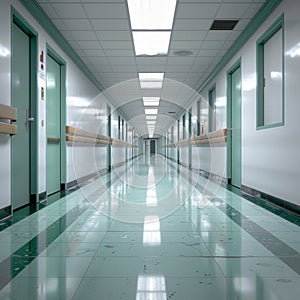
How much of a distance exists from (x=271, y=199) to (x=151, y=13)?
3159 mm

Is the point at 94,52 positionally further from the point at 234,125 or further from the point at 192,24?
the point at 234,125

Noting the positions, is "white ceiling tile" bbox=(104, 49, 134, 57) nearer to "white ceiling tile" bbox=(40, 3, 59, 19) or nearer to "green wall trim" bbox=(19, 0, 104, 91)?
"green wall trim" bbox=(19, 0, 104, 91)

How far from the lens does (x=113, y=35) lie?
5.56 m

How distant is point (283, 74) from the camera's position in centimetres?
407

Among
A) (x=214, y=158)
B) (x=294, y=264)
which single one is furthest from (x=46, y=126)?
(x=214, y=158)

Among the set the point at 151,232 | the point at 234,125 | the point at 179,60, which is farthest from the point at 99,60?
the point at 151,232

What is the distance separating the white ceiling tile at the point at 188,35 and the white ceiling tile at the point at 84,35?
1.40m

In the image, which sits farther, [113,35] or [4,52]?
[113,35]

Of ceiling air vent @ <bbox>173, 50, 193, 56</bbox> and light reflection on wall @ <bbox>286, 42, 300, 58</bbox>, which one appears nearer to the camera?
light reflection on wall @ <bbox>286, 42, 300, 58</bbox>

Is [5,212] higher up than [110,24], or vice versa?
[110,24]

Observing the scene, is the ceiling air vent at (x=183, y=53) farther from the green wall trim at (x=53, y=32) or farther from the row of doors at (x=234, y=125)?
the green wall trim at (x=53, y=32)

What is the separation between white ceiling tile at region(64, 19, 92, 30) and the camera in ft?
16.2

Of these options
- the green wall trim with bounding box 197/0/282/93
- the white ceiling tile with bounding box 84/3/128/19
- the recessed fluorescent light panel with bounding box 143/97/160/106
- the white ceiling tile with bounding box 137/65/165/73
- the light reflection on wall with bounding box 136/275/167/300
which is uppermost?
the white ceiling tile with bounding box 84/3/128/19

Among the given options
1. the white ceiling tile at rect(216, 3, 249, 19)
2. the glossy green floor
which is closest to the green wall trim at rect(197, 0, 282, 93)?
the white ceiling tile at rect(216, 3, 249, 19)
